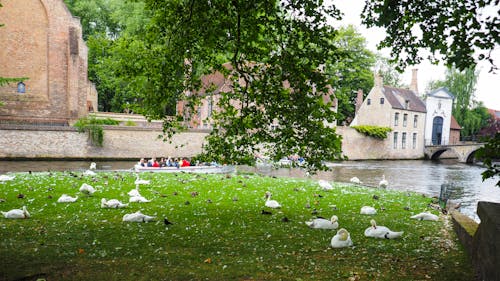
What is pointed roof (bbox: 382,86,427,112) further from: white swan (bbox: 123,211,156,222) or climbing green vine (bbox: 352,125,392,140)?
white swan (bbox: 123,211,156,222)

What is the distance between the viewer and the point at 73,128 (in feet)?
106

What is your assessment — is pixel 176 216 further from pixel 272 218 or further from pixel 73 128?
pixel 73 128

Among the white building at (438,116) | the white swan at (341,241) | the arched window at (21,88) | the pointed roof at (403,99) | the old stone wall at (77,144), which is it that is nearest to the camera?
the white swan at (341,241)

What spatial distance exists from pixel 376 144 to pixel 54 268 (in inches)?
2040

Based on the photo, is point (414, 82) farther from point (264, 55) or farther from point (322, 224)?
point (322, 224)

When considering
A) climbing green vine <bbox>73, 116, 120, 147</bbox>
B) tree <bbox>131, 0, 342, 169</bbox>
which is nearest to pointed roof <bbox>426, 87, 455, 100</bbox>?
climbing green vine <bbox>73, 116, 120, 147</bbox>

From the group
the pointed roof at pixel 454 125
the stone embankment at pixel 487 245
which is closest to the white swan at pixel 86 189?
the stone embankment at pixel 487 245

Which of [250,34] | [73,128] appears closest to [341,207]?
[250,34]

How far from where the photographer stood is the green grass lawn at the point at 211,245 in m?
4.90

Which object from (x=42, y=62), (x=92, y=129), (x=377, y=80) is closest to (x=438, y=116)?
(x=377, y=80)

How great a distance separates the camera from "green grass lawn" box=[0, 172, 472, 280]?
490cm

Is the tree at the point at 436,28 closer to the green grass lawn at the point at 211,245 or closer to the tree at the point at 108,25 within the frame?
the green grass lawn at the point at 211,245

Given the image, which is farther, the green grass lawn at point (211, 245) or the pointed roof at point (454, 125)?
the pointed roof at point (454, 125)

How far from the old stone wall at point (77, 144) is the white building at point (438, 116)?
144ft
